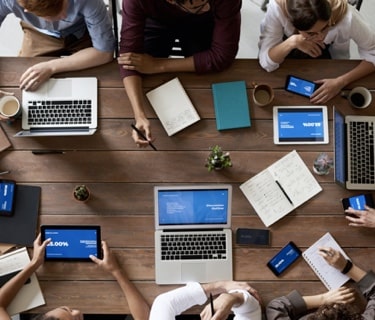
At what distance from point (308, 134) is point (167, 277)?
0.87 m

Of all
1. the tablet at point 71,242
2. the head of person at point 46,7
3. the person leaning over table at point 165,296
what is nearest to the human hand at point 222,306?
the person leaning over table at point 165,296

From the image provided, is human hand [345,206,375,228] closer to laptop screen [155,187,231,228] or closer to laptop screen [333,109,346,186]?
laptop screen [333,109,346,186]

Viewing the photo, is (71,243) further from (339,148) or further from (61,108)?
(339,148)

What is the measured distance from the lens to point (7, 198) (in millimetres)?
1911

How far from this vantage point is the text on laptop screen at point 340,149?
1952mm

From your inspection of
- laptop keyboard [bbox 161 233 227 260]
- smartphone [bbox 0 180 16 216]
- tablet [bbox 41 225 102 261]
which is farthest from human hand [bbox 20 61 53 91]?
laptop keyboard [bbox 161 233 227 260]

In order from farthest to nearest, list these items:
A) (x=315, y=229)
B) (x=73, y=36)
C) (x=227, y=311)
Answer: (x=73, y=36) → (x=315, y=229) → (x=227, y=311)

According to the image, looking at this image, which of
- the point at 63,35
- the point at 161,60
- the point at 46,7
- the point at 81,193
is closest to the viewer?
the point at 46,7

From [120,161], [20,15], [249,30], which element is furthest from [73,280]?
[249,30]

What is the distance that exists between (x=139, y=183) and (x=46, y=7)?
79 centimetres

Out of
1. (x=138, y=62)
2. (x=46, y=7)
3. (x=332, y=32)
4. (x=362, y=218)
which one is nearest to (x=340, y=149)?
(x=362, y=218)

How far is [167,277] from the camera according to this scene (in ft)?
6.29

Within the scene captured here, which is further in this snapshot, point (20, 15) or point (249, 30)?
point (249, 30)

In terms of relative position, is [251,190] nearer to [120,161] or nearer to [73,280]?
[120,161]
